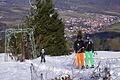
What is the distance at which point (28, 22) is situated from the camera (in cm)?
4394

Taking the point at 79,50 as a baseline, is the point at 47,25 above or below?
below

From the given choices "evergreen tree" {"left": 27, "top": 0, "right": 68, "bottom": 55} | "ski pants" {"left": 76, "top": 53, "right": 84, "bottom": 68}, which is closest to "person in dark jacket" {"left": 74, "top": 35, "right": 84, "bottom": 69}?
"ski pants" {"left": 76, "top": 53, "right": 84, "bottom": 68}

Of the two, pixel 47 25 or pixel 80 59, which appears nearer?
pixel 80 59

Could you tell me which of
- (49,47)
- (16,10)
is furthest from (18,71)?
(16,10)

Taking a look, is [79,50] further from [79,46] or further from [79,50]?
[79,46]

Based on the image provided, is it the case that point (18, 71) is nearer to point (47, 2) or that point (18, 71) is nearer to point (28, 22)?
point (28, 22)

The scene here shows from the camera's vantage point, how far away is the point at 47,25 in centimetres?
4728

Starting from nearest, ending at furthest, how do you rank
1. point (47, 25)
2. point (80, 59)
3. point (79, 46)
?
1. point (79, 46)
2. point (80, 59)
3. point (47, 25)

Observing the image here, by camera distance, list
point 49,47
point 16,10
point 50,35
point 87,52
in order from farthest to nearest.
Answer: point 16,10, point 50,35, point 49,47, point 87,52

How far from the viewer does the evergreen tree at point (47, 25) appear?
146 ft

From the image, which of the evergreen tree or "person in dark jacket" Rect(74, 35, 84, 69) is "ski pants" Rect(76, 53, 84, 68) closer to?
"person in dark jacket" Rect(74, 35, 84, 69)

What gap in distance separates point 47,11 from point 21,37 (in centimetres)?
1941

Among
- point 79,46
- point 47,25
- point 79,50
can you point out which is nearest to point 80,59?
point 79,50

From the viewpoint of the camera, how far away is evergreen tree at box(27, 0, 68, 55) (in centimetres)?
4460
